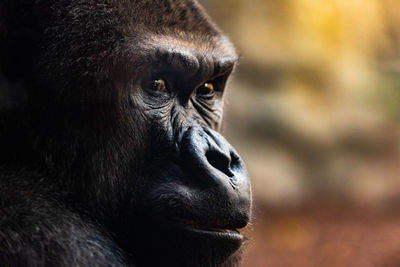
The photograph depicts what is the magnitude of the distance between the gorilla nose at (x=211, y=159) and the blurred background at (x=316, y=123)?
12.3 feet

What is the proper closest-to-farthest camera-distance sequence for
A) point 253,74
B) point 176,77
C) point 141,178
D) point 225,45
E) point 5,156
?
point 5,156 < point 141,178 < point 176,77 < point 225,45 < point 253,74

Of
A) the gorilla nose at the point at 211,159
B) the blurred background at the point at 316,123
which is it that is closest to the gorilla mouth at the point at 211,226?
the gorilla nose at the point at 211,159

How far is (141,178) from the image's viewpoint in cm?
258

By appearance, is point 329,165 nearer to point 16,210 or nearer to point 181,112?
point 181,112

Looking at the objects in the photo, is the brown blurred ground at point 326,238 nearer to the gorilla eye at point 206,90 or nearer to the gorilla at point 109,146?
the gorilla eye at point 206,90

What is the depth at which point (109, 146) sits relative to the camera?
256 centimetres

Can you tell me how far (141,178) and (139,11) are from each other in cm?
63

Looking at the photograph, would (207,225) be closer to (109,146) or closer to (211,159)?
(211,159)

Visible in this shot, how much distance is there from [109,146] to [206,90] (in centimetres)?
66

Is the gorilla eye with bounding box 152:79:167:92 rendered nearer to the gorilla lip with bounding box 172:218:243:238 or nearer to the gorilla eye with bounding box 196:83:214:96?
the gorilla eye with bounding box 196:83:214:96

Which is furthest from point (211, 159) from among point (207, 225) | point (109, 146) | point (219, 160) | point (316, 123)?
point (316, 123)

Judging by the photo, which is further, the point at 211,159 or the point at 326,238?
the point at 326,238

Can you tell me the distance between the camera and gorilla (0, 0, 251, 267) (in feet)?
8.00

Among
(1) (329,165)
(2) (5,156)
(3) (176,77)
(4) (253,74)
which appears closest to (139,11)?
(3) (176,77)
